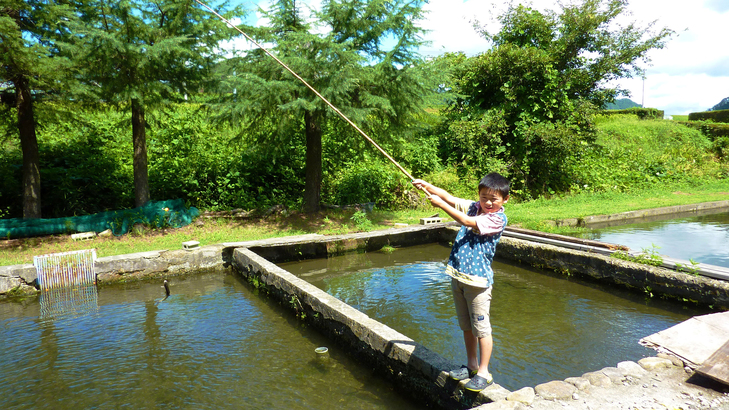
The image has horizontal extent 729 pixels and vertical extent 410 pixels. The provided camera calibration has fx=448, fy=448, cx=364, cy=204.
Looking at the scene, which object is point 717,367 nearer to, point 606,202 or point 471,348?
point 471,348

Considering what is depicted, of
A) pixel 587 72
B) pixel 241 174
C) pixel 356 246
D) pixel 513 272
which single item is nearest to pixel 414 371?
pixel 513 272

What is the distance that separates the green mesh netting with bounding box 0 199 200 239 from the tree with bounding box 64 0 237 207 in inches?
38.9

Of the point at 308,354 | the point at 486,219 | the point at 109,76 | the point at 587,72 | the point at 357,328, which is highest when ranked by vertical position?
the point at 587,72

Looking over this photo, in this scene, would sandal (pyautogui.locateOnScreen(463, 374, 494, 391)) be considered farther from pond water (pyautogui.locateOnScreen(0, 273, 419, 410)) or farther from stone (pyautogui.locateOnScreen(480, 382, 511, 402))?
pond water (pyautogui.locateOnScreen(0, 273, 419, 410))

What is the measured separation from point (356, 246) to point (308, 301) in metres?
4.01

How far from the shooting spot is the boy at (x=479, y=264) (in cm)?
305

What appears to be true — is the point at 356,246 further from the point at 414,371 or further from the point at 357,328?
the point at 414,371

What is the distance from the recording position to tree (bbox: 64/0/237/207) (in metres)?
8.17

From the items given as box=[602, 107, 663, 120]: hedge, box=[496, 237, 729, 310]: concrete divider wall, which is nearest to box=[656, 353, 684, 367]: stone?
box=[496, 237, 729, 310]: concrete divider wall

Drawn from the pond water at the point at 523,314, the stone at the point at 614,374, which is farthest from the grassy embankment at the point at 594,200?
the stone at the point at 614,374

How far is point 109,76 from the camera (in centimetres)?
864

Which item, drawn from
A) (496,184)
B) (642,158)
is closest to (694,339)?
(496,184)

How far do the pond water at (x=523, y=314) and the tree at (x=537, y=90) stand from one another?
790cm

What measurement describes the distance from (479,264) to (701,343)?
6.95 ft
